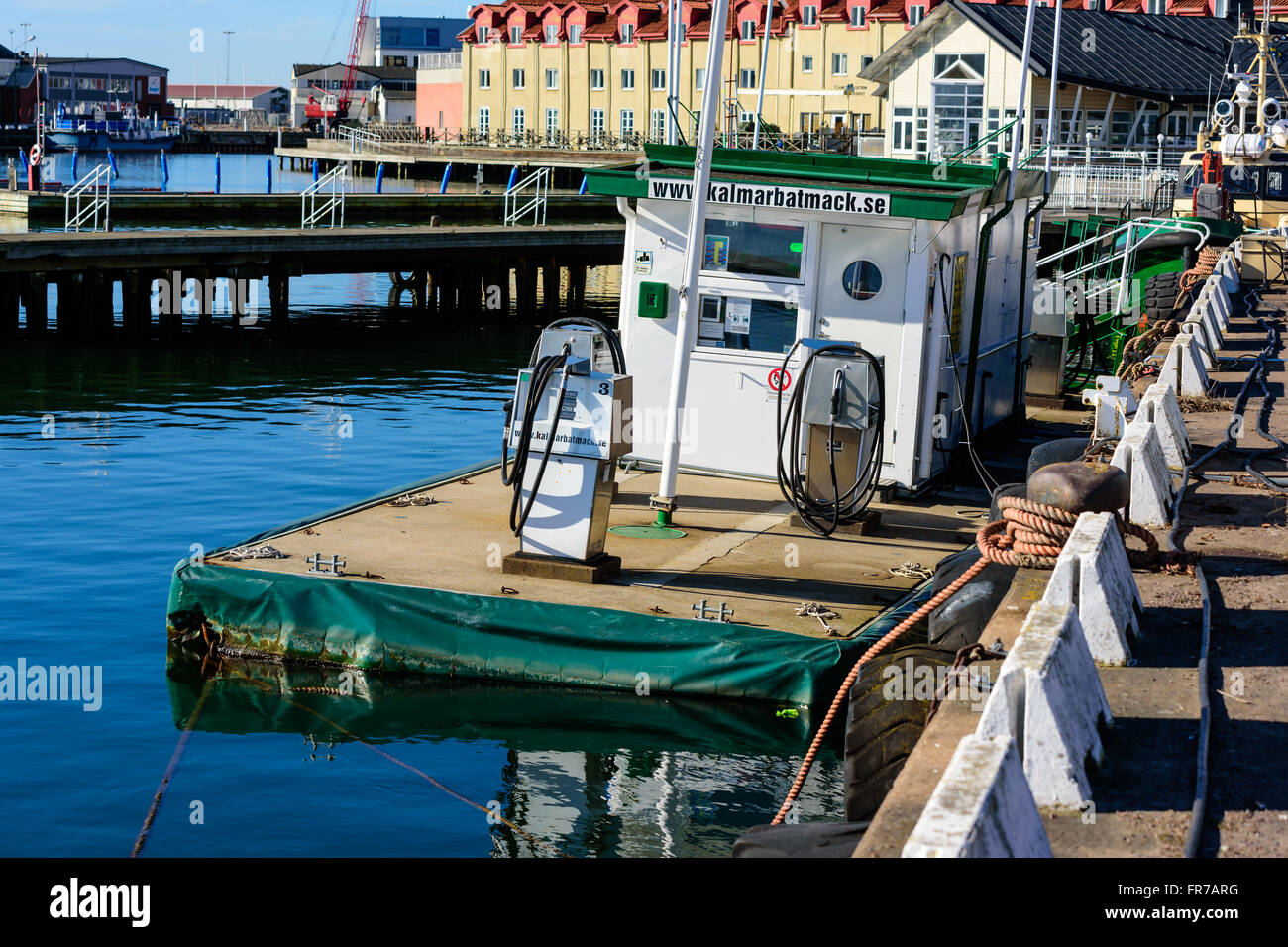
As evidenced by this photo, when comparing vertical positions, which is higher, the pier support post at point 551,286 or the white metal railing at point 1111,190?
the white metal railing at point 1111,190

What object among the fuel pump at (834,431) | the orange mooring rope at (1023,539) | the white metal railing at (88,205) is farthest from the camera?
the white metal railing at (88,205)

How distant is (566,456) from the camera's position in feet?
35.9

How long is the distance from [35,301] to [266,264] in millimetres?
5348

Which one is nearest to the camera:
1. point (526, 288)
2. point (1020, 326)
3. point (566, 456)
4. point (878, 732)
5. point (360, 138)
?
point (878, 732)

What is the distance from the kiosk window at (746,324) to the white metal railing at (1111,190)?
2749cm

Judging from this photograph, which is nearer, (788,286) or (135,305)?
(788,286)

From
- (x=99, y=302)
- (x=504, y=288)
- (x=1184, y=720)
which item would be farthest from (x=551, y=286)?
(x=1184, y=720)

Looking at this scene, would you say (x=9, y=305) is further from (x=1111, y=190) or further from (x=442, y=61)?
(x=442, y=61)

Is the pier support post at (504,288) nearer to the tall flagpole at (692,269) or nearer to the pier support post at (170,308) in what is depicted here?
the pier support post at (170,308)

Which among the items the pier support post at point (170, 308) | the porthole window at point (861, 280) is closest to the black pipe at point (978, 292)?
the porthole window at point (861, 280)

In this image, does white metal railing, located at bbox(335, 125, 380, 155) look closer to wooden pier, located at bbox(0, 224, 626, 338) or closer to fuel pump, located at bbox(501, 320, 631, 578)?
wooden pier, located at bbox(0, 224, 626, 338)

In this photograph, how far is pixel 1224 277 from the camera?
2309 cm

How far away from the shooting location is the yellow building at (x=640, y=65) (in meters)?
79.4
